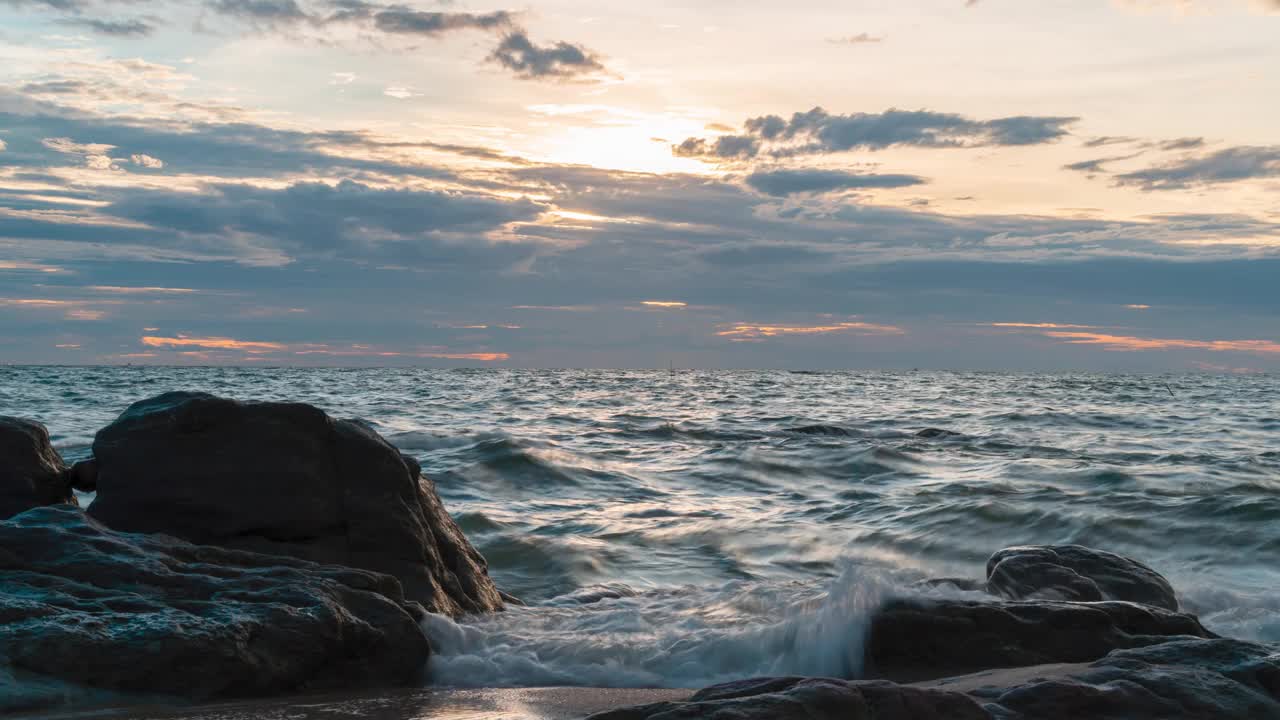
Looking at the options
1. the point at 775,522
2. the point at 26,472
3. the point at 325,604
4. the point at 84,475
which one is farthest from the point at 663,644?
the point at 775,522

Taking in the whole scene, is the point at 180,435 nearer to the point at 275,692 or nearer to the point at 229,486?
the point at 229,486

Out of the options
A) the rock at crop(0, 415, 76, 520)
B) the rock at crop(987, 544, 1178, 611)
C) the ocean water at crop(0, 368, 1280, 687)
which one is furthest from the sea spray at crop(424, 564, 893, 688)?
the rock at crop(0, 415, 76, 520)

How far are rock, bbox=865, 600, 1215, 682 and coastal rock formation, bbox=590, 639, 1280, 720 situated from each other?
0.65 meters

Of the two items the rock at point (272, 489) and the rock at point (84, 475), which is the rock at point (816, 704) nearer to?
the rock at point (272, 489)

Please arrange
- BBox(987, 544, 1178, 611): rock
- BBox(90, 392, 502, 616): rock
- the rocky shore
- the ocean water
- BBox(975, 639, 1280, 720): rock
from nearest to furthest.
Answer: BBox(975, 639, 1280, 720): rock
the rocky shore
the ocean water
BBox(90, 392, 502, 616): rock
BBox(987, 544, 1178, 611): rock

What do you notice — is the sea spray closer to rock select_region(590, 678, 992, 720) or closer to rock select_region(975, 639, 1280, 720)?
rock select_region(975, 639, 1280, 720)

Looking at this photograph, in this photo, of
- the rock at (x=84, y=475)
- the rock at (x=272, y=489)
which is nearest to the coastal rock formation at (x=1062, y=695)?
the rock at (x=272, y=489)

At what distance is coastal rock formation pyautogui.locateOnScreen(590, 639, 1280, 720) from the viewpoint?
10.9 feet

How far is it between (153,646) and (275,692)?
0.57 metres

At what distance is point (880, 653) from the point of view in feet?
17.6

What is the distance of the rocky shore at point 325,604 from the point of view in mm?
3838

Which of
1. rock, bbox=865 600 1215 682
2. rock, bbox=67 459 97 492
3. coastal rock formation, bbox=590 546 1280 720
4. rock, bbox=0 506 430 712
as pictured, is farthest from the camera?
rock, bbox=67 459 97 492

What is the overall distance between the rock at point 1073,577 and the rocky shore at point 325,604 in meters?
0.02

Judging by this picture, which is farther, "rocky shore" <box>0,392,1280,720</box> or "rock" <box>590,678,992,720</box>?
"rocky shore" <box>0,392,1280,720</box>
